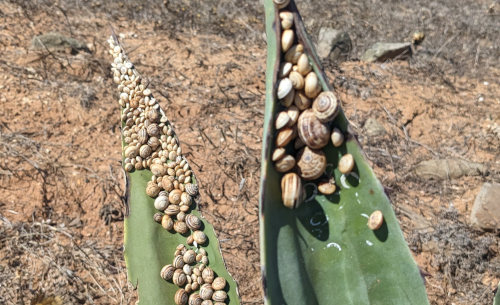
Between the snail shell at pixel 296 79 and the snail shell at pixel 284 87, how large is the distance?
0.01m

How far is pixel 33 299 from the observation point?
1787 millimetres

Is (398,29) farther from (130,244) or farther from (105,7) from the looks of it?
(130,244)

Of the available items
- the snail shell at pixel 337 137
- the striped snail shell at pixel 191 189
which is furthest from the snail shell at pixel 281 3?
the striped snail shell at pixel 191 189

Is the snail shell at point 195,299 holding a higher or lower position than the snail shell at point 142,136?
lower

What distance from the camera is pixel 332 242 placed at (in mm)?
983

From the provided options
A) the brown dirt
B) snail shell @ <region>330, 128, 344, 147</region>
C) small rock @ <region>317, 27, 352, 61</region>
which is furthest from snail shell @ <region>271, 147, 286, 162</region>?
small rock @ <region>317, 27, 352, 61</region>

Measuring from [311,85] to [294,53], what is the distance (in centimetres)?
6

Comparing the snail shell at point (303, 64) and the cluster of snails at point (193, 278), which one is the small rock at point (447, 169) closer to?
the cluster of snails at point (193, 278)

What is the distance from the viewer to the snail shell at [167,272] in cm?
118

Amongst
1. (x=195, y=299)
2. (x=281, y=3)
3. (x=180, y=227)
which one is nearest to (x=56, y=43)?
(x=180, y=227)

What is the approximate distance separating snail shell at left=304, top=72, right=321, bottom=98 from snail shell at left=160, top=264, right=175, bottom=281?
1.89 feet

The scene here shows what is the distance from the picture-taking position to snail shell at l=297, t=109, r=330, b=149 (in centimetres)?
84

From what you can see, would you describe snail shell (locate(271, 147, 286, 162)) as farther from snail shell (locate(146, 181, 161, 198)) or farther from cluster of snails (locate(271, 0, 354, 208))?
snail shell (locate(146, 181, 161, 198))

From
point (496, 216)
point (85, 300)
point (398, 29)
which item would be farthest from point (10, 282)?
point (398, 29)
